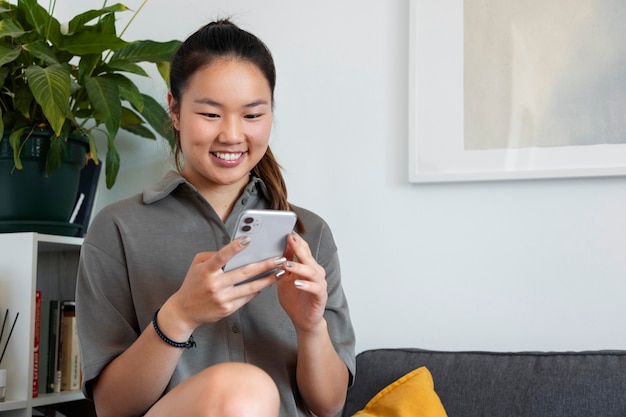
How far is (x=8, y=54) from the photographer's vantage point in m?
1.72

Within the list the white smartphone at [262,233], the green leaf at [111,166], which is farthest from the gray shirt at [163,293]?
the green leaf at [111,166]

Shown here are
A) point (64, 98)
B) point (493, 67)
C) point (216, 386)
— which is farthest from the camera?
point (493, 67)

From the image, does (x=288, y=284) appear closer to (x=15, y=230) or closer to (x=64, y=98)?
(x=64, y=98)

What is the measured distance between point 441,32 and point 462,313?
0.63 m

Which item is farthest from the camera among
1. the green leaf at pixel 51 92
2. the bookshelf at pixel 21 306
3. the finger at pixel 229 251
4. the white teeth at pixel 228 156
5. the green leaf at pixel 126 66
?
the green leaf at pixel 126 66

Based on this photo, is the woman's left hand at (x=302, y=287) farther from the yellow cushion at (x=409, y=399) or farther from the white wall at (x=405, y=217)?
the white wall at (x=405, y=217)

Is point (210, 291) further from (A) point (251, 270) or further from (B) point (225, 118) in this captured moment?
(B) point (225, 118)

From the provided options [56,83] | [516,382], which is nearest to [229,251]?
[516,382]

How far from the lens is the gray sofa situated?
1459 millimetres

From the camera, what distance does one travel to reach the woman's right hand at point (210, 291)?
111 cm

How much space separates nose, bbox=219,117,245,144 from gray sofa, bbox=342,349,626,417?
2.07ft

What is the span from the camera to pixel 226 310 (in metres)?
1.14

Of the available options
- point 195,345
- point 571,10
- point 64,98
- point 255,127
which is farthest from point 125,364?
point 571,10

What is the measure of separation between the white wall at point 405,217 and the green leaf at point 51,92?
0.52 m
